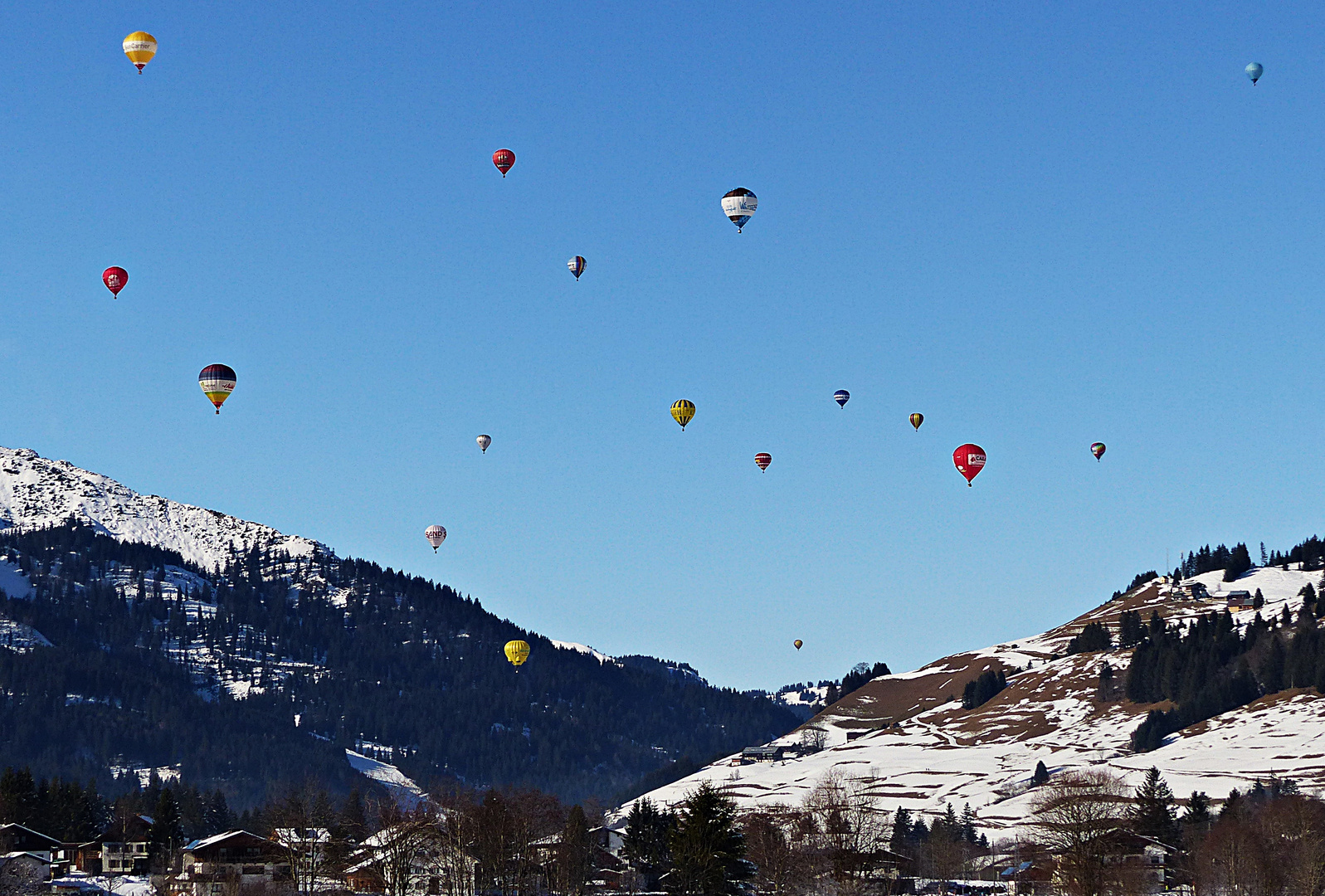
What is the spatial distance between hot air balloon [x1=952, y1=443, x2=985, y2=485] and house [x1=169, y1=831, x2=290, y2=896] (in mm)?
70105

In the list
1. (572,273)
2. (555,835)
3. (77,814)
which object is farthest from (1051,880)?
(77,814)

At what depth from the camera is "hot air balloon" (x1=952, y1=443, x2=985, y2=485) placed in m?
166

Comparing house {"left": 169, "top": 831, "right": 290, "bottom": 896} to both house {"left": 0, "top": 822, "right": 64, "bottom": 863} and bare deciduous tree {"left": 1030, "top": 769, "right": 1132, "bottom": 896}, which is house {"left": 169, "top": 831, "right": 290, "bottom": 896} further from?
bare deciduous tree {"left": 1030, "top": 769, "right": 1132, "bottom": 896}

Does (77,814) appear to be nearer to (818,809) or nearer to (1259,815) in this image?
(818,809)

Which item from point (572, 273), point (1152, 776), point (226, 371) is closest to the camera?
point (226, 371)

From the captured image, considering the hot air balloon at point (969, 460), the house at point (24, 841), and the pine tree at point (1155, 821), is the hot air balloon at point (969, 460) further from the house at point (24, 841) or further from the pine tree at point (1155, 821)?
the house at point (24, 841)

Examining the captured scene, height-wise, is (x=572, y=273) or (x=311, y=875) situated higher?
(x=572, y=273)

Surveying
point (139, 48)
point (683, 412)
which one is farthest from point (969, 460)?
point (139, 48)

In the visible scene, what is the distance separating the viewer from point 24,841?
15975cm

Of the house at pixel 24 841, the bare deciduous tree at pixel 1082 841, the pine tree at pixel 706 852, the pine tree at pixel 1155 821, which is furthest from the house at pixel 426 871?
the pine tree at pixel 1155 821

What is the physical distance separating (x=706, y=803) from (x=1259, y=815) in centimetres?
7524

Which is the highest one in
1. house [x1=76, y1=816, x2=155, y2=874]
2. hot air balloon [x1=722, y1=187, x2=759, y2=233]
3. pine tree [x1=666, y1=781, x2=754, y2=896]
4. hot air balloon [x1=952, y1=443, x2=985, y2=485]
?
hot air balloon [x1=722, y1=187, x2=759, y2=233]

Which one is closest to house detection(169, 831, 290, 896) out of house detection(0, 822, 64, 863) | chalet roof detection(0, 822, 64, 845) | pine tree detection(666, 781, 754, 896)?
chalet roof detection(0, 822, 64, 845)

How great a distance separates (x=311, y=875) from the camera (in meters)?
134
